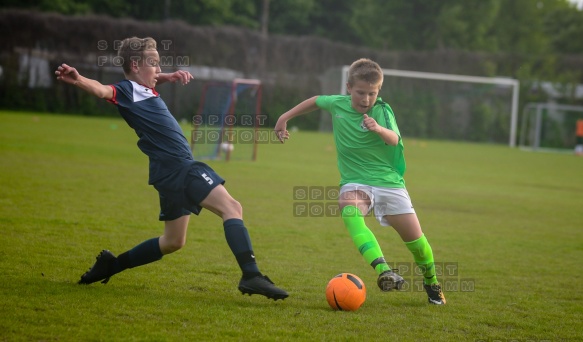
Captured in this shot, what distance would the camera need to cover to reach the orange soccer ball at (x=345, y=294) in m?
5.41

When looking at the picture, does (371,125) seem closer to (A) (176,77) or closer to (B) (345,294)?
(B) (345,294)

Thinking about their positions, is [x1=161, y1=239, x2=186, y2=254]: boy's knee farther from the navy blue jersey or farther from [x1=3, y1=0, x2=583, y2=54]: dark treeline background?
[x1=3, y1=0, x2=583, y2=54]: dark treeline background

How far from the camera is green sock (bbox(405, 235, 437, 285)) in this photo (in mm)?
5867

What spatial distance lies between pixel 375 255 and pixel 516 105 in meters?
31.1

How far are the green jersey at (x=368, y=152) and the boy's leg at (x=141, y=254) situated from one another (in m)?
1.33

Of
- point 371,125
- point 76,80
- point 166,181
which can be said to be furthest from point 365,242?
point 76,80

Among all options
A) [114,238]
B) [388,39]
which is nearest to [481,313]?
[114,238]

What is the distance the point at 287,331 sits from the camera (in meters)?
4.73

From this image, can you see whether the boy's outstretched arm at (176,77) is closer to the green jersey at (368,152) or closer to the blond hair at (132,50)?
the blond hair at (132,50)

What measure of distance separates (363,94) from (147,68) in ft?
5.36

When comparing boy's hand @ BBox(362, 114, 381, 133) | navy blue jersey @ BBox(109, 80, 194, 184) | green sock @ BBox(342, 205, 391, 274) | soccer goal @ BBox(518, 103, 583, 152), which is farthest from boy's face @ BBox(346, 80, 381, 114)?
soccer goal @ BBox(518, 103, 583, 152)

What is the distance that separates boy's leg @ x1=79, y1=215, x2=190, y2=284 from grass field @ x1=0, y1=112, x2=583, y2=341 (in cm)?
11

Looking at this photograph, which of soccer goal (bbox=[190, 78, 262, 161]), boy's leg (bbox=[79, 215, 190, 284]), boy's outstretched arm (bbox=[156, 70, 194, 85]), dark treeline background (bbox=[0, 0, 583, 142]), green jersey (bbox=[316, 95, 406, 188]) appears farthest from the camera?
dark treeline background (bbox=[0, 0, 583, 142])

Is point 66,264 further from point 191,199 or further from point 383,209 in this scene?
point 383,209
